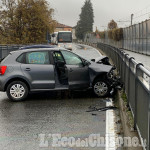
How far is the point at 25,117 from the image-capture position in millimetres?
7887

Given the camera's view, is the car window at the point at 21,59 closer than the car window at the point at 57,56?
Yes

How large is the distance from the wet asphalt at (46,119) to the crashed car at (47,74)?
37 centimetres

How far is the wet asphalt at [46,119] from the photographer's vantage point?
239 inches

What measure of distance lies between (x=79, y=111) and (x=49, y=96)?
256cm

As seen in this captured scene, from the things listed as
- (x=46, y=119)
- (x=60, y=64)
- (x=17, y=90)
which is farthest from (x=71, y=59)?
(x=46, y=119)

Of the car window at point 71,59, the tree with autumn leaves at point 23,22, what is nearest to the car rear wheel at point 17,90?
the car window at point 71,59

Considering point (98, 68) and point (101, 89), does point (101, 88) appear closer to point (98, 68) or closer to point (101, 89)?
point (101, 89)

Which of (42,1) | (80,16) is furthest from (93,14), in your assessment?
(42,1)

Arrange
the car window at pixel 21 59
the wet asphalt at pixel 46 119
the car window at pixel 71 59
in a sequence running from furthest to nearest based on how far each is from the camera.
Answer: the car window at pixel 71 59
the car window at pixel 21 59
the wet asphalt at pixel 46 119

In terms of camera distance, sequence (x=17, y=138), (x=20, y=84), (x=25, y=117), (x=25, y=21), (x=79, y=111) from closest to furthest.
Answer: (x=17, y=138) < (x=25, y=117) < (x=79, y=111) < (x=20, y=84) < (x=25, y=21)

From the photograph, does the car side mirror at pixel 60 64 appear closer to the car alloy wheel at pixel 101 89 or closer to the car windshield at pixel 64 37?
the car alloy wheel at pixel 101 89

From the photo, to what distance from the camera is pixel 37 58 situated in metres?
10.1

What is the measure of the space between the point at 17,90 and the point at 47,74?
962 mm

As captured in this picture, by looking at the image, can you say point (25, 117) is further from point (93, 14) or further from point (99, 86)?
point (93, 14)
